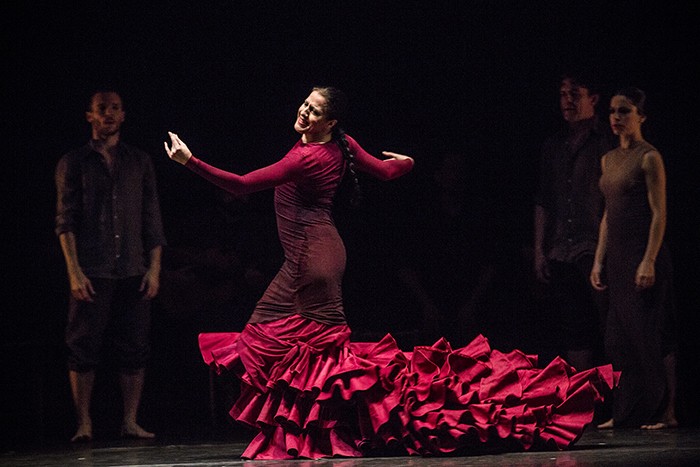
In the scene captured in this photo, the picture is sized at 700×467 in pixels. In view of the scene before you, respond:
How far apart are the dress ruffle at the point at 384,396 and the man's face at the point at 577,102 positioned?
191 centimetres

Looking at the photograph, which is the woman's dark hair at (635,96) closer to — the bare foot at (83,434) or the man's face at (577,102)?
the man's face at (577,102)

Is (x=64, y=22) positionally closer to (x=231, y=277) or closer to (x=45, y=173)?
(x=45, y=173)

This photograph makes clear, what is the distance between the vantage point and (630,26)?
714cm

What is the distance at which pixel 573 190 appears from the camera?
6.75 m

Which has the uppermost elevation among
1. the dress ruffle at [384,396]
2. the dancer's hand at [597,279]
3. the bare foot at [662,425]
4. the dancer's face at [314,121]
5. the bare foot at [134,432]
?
the dancer's face at [314,121]

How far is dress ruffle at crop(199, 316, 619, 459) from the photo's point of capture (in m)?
4.95

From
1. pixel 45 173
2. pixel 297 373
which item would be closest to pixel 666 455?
pixel 297 373

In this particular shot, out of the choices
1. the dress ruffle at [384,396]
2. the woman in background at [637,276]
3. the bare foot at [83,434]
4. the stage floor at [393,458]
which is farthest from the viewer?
the woman in background at [637,276]

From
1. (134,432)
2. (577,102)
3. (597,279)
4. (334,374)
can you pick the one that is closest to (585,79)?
(577,102)

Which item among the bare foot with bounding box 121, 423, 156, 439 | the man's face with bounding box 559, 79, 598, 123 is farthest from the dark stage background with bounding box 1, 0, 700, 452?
the bare foot with bounding box 121, 423, 156, 439

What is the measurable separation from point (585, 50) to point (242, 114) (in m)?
1.83

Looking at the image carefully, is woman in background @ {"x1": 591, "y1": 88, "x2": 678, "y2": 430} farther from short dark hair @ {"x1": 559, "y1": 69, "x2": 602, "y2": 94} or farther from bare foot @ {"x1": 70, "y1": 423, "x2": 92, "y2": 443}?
bare foot @ {"x1": 70, "y1": 423, "x2": 92, "y2": 443}

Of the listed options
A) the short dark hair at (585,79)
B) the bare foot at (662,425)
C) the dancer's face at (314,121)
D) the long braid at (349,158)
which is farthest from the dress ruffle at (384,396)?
the short dark hair at (585,79)

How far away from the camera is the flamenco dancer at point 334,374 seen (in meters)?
4.95
